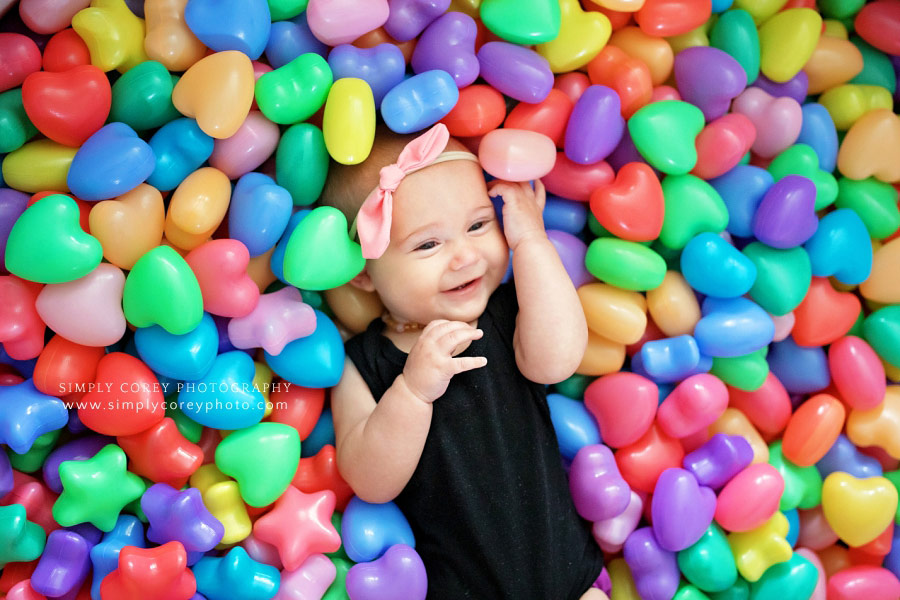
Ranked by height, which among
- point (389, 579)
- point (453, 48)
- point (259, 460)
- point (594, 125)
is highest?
point (453, 48)

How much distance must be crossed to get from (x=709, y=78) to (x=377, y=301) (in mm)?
644

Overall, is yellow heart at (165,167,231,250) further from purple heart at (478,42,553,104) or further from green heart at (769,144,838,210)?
green heart at (769,144,838,210)

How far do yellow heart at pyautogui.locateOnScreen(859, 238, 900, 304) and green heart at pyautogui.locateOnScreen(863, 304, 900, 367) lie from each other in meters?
0.02

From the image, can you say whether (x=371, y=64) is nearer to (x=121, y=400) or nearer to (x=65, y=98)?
(x=65, y=98)

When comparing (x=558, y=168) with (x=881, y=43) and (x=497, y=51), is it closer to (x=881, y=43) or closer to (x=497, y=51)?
(x=497, y=51)

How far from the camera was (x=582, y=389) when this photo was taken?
148 cm

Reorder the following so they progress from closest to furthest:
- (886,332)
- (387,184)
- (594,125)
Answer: (387,184)
(594,125)
(886,332)

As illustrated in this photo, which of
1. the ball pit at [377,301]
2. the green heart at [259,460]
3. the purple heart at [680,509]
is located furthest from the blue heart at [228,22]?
the purple heart at [680,509]

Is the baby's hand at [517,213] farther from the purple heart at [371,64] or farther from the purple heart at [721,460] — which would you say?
the purple heart at [721,460]

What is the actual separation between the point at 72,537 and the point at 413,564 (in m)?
0.48

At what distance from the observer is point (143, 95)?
3.93 feet

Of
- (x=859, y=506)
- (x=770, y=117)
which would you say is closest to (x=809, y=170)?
(x=770, y=117)

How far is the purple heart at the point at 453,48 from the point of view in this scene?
50.4 inches

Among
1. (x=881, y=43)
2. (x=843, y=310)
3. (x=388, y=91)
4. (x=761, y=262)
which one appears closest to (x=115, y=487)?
(x=388, y=91)
